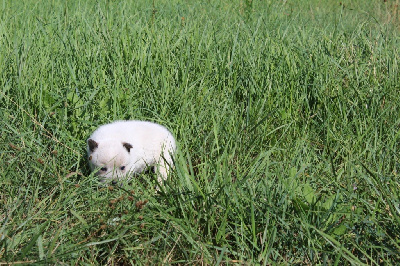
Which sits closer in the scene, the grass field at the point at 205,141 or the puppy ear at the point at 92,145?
the grass field at the point at 205,141

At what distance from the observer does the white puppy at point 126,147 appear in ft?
11.7

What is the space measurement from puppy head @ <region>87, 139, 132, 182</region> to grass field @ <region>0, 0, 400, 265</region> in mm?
117

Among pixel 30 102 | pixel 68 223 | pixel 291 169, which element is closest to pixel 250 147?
pixel 291 169

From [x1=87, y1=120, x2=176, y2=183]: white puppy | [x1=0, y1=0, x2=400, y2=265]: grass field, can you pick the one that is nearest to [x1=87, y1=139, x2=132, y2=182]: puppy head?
[x1=87, y1=120, x2=176, y2=183]: white puppy

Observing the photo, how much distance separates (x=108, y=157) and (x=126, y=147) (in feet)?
0.52

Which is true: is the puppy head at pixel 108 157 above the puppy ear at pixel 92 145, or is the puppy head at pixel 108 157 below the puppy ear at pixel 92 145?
below

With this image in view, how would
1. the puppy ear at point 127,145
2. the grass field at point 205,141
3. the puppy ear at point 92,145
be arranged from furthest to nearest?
1. the puppy ear at point 127,145
2. the puppy ear at point 92,145
3. the grass field at point 205,141

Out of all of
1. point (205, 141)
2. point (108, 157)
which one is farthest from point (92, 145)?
point (205, 141)

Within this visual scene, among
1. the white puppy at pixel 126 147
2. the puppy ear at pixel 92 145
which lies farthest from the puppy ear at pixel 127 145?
the puppy ear at pixel 92 145

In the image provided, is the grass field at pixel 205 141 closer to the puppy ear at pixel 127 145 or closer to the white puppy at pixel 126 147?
the white puppy at pixel 126 147

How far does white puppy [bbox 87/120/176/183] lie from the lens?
3.58 meters

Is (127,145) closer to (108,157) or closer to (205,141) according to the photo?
(108,157)

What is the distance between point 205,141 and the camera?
11.9 feet

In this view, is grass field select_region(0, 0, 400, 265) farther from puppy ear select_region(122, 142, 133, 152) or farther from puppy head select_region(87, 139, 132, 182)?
puppy ear select_region(122, 142, 133, 152)
